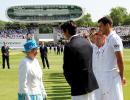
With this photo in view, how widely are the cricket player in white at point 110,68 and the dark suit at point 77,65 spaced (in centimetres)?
140

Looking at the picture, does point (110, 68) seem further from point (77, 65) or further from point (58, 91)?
point (58, 91)

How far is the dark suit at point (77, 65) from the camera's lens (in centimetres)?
771

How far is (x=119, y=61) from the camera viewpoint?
9.14 m

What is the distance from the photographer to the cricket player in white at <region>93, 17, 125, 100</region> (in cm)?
920

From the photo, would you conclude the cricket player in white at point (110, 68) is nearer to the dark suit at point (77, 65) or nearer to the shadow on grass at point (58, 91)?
the dark suit at point (77, 65)

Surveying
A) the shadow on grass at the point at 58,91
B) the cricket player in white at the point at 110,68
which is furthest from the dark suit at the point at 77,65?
the shadow on grass at the point at 58,91

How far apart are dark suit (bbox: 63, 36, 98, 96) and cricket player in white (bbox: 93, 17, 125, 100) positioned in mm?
1403

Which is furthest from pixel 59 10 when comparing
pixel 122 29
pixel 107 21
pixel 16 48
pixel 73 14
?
pixel 107 21

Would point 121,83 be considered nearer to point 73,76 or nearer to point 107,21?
point 107,21

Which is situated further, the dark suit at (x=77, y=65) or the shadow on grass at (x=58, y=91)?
the shadow on grass at (x=58, y=91)

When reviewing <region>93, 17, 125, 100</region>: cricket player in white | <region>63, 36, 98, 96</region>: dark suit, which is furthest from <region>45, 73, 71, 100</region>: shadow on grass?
<region>63, 36, 98, 96</region>: dark suit

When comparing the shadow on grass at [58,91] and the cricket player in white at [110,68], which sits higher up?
the cricket player in white at [110,68]

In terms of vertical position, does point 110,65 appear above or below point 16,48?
above

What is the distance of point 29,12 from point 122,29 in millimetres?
34781
